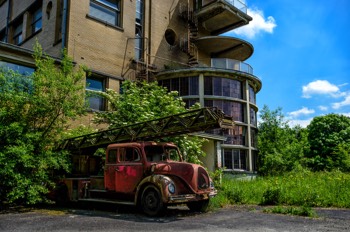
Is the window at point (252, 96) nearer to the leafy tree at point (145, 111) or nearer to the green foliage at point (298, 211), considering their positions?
the leafy tree at point (145, 111)

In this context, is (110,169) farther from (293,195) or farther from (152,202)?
(293,195)

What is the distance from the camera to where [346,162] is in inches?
Answer: 1232

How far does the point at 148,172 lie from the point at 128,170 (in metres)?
0.81

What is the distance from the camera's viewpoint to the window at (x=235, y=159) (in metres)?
24.3

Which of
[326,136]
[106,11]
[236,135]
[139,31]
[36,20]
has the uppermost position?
[36,20]

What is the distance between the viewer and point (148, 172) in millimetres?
11023

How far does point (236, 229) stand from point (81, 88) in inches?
330

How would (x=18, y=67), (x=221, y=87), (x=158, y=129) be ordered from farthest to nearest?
(x=221, y=87) → (x=18, y=67) → (x=158, y=129)

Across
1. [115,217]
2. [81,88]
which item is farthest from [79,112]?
[115,217]

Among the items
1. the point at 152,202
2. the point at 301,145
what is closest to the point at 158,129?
the point at 152,202

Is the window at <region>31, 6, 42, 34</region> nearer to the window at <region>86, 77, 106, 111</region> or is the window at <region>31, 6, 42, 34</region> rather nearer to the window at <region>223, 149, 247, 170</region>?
the window at <region>86, 77, 106, 111</region>

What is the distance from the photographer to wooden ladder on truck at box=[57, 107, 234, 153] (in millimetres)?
9945

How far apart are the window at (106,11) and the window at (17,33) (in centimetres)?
808

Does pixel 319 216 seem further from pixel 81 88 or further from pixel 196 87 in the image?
pixel 196 87
